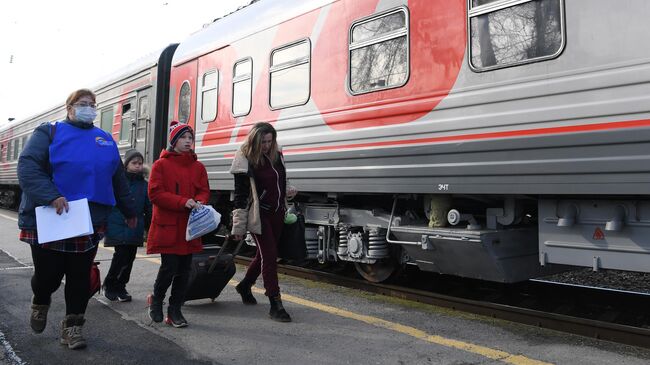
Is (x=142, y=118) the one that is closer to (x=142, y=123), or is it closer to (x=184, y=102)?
(x=142, y=123)

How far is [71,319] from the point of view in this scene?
12.0 ft

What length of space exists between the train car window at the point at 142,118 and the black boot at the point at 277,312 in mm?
5556

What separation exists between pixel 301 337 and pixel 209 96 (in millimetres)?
4317

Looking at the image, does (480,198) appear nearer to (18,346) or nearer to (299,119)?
(299,119)

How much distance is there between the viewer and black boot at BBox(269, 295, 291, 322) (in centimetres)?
435

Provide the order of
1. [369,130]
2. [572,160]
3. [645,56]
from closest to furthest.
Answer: [645,56], [572,160], [369,130]

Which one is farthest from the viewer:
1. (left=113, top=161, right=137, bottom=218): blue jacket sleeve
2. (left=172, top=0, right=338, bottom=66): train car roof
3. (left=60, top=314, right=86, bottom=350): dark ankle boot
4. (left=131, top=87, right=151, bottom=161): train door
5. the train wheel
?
(left=131, top=87, right=151, bottom=161): train door

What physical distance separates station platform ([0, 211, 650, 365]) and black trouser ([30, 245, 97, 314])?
0.33 meters

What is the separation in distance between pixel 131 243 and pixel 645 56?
437 centimetres

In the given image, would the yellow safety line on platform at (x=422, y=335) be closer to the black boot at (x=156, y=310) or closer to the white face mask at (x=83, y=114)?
the black boot at (x=156, y=310)

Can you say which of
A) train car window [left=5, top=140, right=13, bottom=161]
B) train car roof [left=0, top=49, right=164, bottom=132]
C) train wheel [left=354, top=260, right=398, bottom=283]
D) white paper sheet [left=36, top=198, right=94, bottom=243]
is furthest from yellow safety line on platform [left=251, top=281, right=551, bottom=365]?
train car window [left=5, top=140, right=13, bottom=161]

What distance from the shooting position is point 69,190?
3551 millimetres

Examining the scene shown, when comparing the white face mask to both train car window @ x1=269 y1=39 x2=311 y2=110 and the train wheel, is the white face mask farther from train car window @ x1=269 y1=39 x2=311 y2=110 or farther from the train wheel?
the train wheel

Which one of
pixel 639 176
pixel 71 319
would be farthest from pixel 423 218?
pixel 71 319
